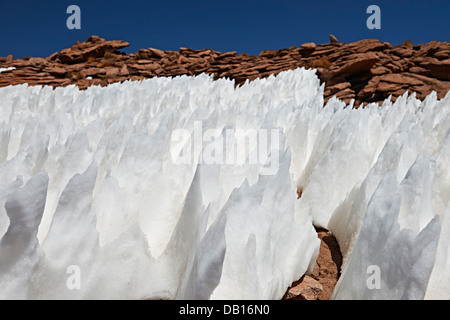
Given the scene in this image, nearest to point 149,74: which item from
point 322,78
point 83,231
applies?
point 322,78

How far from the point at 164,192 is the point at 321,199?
64cm

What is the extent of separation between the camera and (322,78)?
6199 millimetres

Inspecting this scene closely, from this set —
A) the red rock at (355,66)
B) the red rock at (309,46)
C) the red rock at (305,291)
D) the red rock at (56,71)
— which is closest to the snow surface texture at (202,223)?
the red rock at (305,291)

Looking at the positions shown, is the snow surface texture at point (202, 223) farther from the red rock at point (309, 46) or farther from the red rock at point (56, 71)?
the red rock at point (56, 71)

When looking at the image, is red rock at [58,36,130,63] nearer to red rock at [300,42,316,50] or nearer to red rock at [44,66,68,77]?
red rock at [44,66,68,77]

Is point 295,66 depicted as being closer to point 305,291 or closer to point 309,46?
point 309,46

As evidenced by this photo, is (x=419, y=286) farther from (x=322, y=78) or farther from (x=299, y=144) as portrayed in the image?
(x=322, y=78)

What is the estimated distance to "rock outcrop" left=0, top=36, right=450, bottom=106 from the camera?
5402 mm

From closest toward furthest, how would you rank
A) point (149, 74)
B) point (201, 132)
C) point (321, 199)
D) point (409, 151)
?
point (409, 151), point (321, 199), point (201, 132), point (149, 74)

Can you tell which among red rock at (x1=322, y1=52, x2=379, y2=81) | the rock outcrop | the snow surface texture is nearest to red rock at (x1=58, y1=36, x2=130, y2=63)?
the rock outcrop

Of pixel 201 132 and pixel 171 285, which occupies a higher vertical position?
pixel 201 132

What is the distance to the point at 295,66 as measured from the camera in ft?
25.3

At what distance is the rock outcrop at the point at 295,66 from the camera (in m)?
5.40
